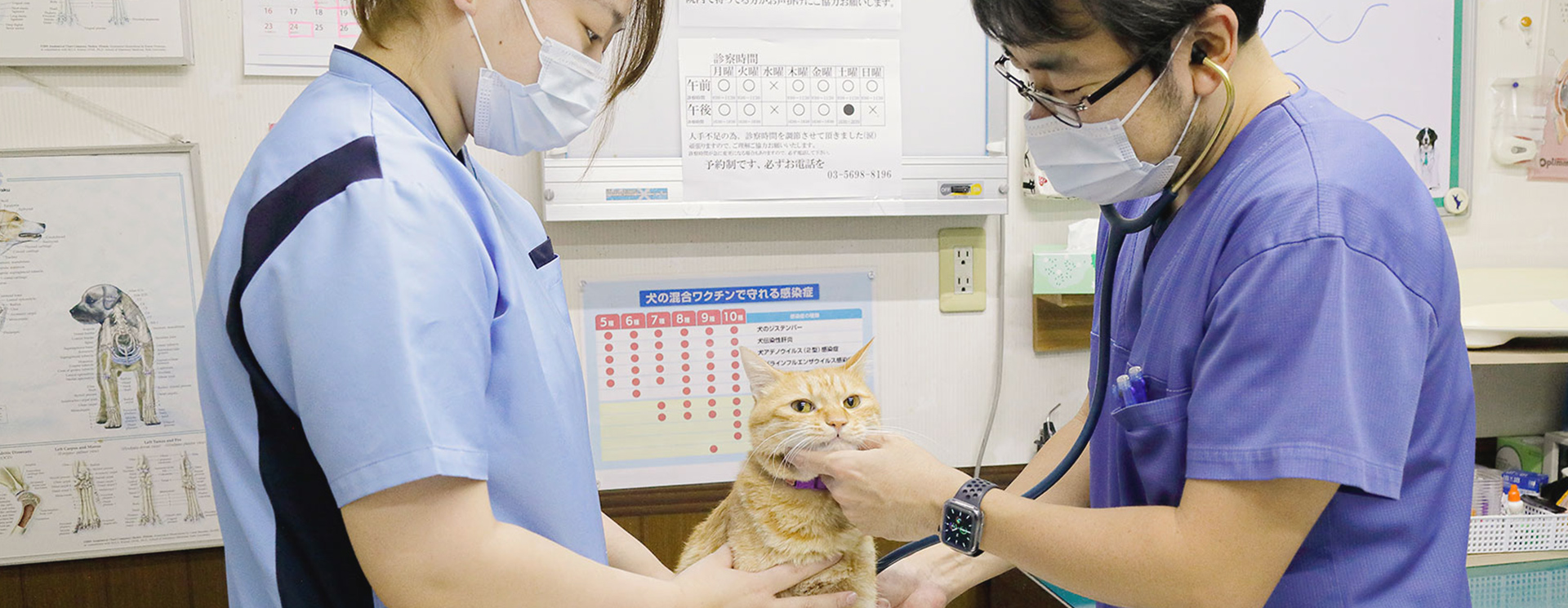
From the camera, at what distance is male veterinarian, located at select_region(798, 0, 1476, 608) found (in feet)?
2.40

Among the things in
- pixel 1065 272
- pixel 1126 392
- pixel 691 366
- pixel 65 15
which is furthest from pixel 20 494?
pixel 1065 272

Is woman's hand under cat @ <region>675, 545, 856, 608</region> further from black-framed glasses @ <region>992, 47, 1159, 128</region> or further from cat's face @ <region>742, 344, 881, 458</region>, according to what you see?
black-framed glasses @ <region>992, 47, 1159, 128</region>

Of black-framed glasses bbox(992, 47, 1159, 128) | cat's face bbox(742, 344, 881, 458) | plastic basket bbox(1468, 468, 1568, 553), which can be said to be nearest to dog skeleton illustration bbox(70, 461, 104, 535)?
cat's face bbox(742, 344, 881, 458)

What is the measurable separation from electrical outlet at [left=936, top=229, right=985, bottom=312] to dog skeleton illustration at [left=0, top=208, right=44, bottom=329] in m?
1.83

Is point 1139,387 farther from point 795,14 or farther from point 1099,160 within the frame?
point 795,14

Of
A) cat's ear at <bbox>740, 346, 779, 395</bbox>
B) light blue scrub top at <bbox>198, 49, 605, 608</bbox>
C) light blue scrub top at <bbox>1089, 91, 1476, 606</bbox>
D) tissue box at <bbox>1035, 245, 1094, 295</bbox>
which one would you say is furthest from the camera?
tissue box at <bbox>1035, 245, 1094, 295</bbox>

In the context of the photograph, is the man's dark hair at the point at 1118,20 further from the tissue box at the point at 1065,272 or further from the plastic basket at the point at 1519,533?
the plastic basket at the point at 1519,533

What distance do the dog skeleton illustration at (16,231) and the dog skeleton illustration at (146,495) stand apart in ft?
1.28

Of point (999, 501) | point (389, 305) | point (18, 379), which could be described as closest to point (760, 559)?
point (999, 501)

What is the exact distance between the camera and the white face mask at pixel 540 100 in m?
0.85

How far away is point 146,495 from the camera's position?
72.5 inches

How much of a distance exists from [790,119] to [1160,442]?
1178 mm

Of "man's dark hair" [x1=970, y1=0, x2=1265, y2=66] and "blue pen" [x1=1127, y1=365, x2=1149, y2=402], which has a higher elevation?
"man's dark hair" [x1=970, y1=0, x2=1265, y2=66]

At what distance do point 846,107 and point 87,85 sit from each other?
58.6 inches
